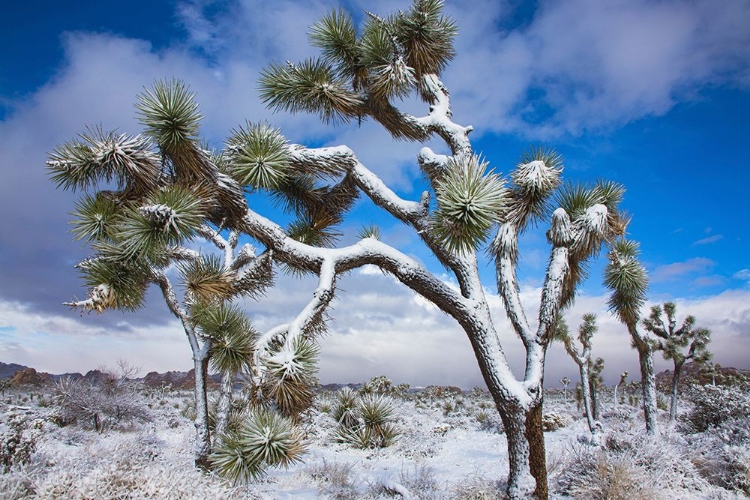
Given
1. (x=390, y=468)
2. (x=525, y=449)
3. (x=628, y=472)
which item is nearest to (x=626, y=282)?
(x=628, y=472)

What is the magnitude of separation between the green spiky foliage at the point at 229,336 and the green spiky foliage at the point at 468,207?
240 cm

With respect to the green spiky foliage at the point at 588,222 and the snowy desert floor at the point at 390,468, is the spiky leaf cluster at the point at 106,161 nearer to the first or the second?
A: the snowy desert floor at the point at 390,468

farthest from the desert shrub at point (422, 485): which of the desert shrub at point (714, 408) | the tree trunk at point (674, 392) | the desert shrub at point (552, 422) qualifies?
the tree trunk at point (674, 392)

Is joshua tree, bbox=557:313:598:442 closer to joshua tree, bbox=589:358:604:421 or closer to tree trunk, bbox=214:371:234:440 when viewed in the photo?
joshua tree, bbox=589:358:604:421

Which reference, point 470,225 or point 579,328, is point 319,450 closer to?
point 470,225

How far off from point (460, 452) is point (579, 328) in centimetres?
694

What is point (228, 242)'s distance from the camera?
31.2 ft

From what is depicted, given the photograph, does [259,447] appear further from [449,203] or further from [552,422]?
[552,422]

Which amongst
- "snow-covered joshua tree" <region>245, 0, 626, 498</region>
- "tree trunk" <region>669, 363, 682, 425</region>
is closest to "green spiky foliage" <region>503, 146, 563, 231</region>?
"snow-covered joshua tree" <region>245, 0, 626, 498</region>

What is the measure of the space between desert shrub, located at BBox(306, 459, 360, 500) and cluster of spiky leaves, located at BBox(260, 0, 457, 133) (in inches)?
216

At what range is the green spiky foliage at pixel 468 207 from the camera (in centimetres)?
521

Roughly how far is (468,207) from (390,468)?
6.44 metres

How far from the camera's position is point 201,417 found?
8.02 meters

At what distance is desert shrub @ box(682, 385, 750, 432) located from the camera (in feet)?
32.1
